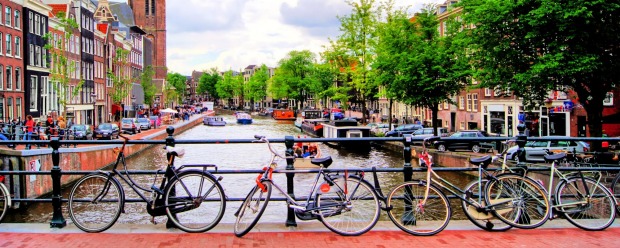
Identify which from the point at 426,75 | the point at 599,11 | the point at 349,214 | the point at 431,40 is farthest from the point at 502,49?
the point at 349,214

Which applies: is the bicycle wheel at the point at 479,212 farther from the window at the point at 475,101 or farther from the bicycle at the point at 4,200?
the window at the point at 475,101

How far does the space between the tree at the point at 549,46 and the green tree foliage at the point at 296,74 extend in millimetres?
78548

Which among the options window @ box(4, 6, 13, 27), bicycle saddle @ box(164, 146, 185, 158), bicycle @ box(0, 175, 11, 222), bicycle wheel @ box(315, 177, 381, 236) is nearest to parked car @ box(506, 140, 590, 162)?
bicycle wheel @ box(315, 177, 381, 236)

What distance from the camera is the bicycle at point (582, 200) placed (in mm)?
6555

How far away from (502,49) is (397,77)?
43.9 ft

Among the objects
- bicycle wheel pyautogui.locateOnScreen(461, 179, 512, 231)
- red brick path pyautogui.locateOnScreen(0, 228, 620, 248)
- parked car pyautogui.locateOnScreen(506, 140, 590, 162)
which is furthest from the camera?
parked car pyautogui.locateOnScreen(506, 140, 590, 162)

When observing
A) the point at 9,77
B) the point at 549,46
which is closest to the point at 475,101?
the point at 549,46

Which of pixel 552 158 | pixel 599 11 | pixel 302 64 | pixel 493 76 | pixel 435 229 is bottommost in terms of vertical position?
pixel 435 229

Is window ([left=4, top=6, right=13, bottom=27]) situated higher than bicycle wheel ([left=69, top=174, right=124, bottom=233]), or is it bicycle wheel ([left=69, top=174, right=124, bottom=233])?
window ([left=4, top=6, right=13, bottom=27])

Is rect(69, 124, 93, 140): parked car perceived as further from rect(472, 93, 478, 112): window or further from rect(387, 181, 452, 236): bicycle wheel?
rect(472, 93, 478, 112): window

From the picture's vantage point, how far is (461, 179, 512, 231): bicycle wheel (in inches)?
252

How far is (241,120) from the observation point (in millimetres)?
83062

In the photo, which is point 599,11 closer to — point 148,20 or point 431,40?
point 431,40

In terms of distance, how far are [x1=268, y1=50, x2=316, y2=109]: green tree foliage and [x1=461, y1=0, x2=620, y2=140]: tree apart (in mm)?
78548
